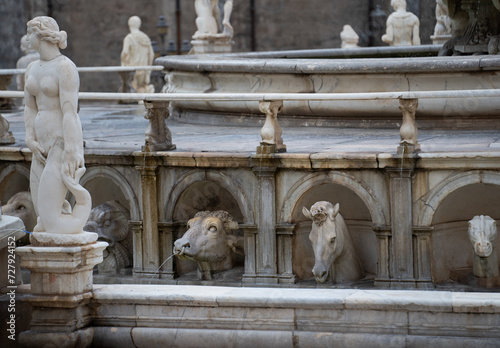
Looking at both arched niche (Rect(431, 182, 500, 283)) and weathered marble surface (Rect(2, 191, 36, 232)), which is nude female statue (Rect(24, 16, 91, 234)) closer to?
weathered marble surface (Rect(2, 191, 36, 232))

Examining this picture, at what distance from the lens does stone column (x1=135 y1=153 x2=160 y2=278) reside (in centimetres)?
1312

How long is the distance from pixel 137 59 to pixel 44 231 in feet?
56.1

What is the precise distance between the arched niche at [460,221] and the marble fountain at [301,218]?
0.01 m

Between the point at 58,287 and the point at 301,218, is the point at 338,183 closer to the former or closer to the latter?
the point at 301,218

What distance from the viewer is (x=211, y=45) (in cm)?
2972

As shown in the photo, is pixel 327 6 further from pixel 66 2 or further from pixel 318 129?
pixel 318 129

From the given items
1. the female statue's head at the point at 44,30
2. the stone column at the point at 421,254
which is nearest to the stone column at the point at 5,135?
the female statue's head at the point at 44,30

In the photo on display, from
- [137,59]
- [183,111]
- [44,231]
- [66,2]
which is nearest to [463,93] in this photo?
[44,231]

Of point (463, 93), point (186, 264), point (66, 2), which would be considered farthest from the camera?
point (66, 2)

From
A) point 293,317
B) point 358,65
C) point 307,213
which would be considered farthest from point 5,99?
point 293,317

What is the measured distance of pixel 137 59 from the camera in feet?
88.8

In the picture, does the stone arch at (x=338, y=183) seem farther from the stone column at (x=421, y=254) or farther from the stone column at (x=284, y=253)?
the stone column at (x=421, y=254)

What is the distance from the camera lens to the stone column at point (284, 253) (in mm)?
12633

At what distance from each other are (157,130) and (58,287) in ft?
11.6
